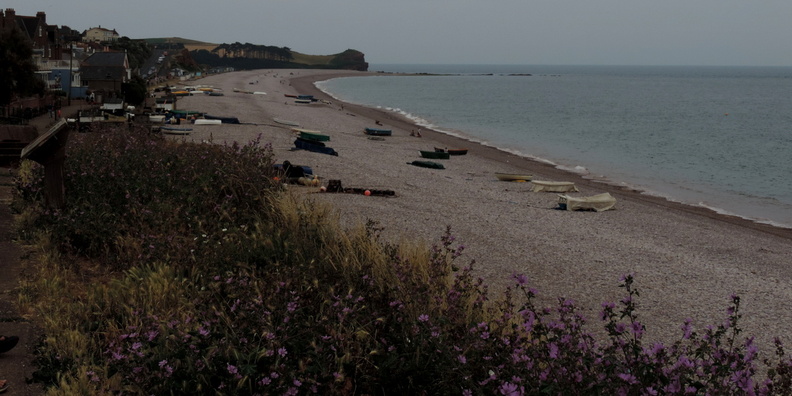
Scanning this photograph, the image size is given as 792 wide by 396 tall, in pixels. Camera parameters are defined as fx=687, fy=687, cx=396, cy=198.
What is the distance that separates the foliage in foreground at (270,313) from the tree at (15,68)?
106ft

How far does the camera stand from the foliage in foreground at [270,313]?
15.3 ft

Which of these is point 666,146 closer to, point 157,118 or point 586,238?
point 157,118

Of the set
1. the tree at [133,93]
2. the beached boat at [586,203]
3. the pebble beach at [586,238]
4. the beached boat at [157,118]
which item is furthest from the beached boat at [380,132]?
the beached boat at [586,203]

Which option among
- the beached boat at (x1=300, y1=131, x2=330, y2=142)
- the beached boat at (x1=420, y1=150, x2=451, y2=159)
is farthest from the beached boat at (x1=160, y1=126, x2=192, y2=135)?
the beached boat at (x1=420, y1=150, x2=451, y2=159)

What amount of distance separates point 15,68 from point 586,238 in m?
36.3

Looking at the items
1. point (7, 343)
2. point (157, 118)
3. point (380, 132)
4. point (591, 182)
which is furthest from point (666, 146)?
point (7, 343)

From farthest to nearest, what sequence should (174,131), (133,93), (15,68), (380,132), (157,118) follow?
(133,93) → (380,132) → (15,68) → (157,118) → (174,131)

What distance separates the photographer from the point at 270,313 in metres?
5.42

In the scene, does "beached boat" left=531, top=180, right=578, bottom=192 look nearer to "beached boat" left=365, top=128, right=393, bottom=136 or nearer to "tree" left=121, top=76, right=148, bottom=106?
"beached boat" left=365, top=128, right=393, bottom=136

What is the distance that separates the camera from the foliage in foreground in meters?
4.66

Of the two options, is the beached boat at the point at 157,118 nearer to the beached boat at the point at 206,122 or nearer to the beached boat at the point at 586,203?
the beached boat at the point at 206,122

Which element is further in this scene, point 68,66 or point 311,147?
point 68,66

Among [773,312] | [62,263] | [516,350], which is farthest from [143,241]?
[773,312]

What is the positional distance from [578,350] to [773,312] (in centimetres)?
902
